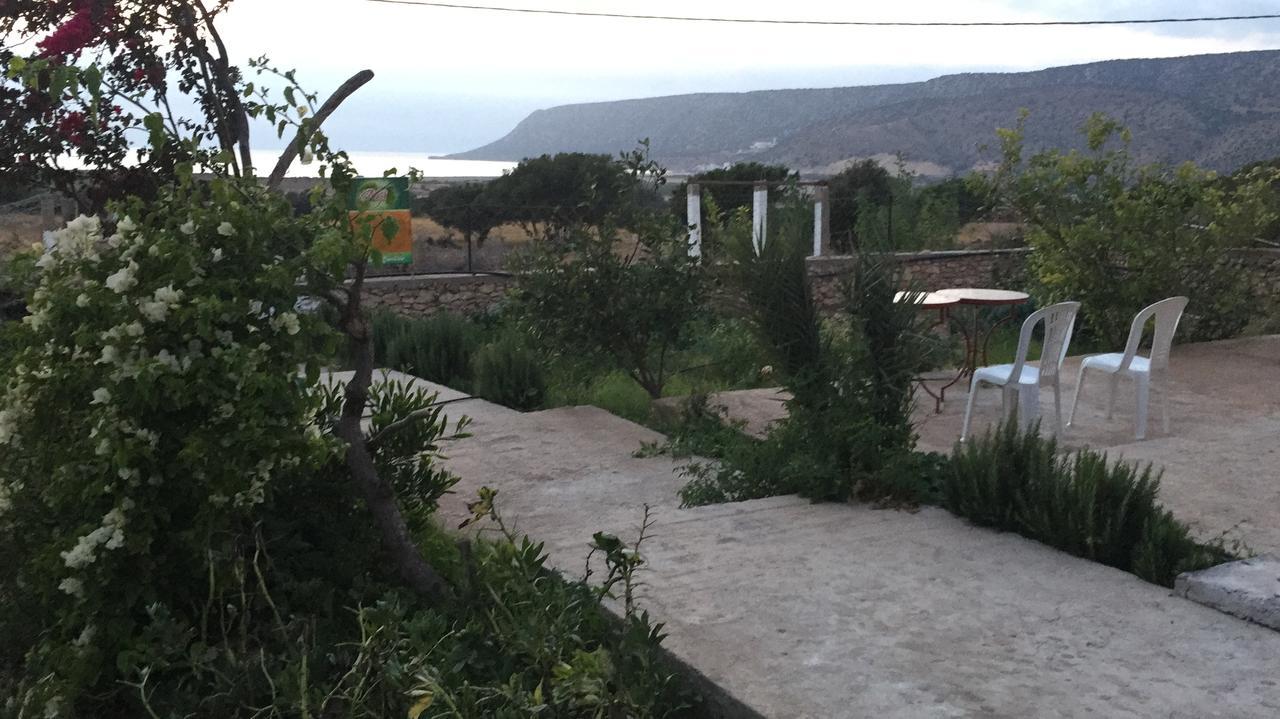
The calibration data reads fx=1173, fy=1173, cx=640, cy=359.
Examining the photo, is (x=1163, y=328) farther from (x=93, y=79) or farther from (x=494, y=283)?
(x=494, y=283)

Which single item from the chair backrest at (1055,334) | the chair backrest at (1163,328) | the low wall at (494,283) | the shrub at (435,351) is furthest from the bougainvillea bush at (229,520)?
the low wall at (494,283)

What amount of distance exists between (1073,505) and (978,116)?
52.2 metres

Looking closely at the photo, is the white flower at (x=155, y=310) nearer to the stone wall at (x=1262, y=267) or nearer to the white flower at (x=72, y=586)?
the white flower at (x=72, y=586)

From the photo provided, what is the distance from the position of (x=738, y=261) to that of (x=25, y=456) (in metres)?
2.85

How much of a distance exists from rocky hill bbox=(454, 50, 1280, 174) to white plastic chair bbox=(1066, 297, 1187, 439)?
32.1 meters

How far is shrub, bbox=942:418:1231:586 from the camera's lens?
3734mm

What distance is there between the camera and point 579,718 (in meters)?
2.78

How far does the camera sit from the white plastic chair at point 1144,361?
250 inches

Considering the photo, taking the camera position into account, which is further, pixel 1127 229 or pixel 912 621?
pixel 1127 229

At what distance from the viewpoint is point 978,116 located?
52.9 metres

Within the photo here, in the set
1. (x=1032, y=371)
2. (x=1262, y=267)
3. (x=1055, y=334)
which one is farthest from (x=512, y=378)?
(x=1262, y=267)

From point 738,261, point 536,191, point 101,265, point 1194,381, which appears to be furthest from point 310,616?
point 536,191

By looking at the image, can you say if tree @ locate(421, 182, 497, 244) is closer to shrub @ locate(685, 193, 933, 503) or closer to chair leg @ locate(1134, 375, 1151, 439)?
chair leg @ locate(1134, 375, 1151, 439)

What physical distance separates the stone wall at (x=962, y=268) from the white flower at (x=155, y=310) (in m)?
10.7
